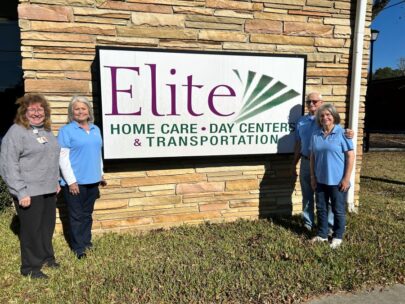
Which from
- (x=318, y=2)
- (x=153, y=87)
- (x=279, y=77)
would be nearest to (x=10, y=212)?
(x=153, y=87)

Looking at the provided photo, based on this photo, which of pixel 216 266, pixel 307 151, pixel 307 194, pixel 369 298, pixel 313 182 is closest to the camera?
pixel 369 298

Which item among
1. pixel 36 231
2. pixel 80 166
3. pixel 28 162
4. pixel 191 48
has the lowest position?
pixel 36 231

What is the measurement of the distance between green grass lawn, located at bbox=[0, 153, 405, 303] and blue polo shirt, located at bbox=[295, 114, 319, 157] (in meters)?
1.04

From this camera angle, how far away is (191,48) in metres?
4.89

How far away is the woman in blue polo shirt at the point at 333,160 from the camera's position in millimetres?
4316

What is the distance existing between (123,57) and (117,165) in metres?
1.28

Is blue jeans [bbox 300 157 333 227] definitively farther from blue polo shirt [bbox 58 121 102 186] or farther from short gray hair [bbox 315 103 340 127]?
blue polo shirt [bbox 58 121 102 186]

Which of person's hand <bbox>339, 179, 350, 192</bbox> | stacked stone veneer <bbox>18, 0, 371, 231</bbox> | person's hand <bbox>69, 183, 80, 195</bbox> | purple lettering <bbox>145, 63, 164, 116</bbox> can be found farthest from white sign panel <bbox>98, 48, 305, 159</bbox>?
person's hand <bbox>339, 179, 350, 192</bbox>

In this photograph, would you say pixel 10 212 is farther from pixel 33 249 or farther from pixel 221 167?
pixel 221 167

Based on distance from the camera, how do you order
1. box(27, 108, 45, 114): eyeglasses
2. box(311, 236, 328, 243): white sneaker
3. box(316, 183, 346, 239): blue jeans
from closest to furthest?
box(27, 108, 45, 114): eyeglasses
box(316, 183, 346, 239): blue jeans
box(311, 236, 328, 243): white sneaker

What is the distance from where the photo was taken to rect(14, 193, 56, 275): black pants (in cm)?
361

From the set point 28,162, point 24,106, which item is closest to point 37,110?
point 24,106

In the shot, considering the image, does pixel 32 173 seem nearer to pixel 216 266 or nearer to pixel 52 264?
pixel 52 264

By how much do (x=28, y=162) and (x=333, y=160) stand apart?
3.07 meters
